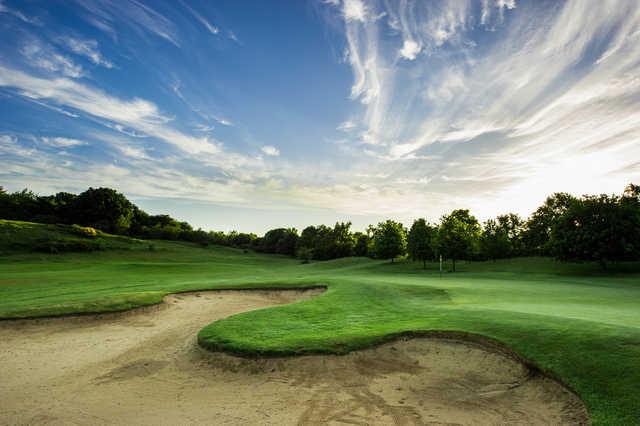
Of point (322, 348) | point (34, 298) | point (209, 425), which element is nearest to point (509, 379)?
point (322, 348)

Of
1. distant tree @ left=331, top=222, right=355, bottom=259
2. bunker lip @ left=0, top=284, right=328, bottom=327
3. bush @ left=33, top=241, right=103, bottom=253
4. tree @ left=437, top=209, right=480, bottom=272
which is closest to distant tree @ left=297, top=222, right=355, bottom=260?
distant tree @ left=331, top=222, right=355, bottom=259

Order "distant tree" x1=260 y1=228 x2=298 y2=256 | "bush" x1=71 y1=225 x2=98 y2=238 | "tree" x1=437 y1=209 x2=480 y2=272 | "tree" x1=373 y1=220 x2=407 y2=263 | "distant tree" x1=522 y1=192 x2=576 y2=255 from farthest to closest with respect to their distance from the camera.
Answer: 1. "distant tree" x1=260 y1=228 x2=298 y2=256
2. "distant tree" x1=522 y1=192 x2=576 y2=255
3. "bush" x1=71 y1=225 x2=98 y2=238
4. "tree" x1=373 y1=220 x2=407 y2=263
5. "tree" x1=437 y1=209 x2=480 y2=272

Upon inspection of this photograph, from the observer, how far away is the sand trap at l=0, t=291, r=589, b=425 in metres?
7.05

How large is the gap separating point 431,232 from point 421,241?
104 inches

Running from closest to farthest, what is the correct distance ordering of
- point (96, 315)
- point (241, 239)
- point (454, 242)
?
point (96, 315)
point (454, 242)
point (241, 239)

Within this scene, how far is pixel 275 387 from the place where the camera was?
331 inches

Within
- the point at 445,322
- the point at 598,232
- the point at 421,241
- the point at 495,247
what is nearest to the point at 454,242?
the point at 421,241

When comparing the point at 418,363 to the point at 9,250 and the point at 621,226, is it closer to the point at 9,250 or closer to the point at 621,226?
the point at 621,226

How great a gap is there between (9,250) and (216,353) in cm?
6071

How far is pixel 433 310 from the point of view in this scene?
14.6 m

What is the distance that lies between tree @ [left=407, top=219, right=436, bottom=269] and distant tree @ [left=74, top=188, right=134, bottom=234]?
7920 centimetres

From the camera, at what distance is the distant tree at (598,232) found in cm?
3616

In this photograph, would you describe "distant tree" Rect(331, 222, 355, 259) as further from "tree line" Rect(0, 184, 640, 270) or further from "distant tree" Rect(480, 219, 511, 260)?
"distant tree" Rect(480, 219, 511, 260)

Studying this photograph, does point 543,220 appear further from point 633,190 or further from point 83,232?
point 83,232
